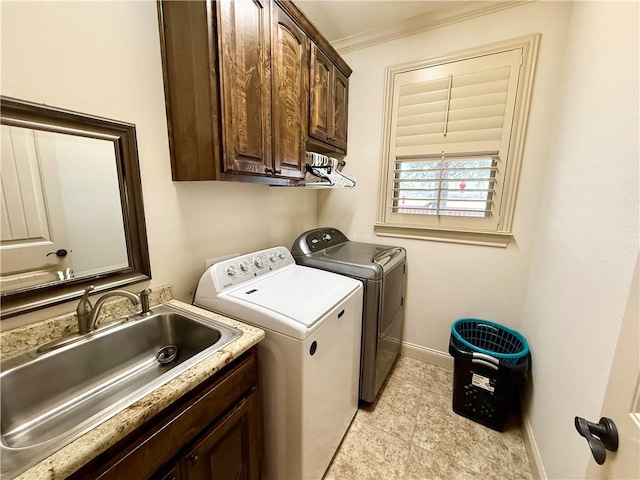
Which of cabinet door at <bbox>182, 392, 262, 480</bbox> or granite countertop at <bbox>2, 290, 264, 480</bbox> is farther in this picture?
cabinet door at <bbox>182, 392, 262, 480</bbox>

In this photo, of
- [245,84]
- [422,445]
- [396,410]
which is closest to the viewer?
[245,84]

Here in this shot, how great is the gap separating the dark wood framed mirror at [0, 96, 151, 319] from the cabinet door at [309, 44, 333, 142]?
3.46 feet

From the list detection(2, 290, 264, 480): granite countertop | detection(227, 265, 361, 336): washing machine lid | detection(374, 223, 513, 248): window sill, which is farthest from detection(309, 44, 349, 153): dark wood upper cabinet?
detection(2, 290, 264, 480): granite countertop

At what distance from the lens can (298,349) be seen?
1.02 meters

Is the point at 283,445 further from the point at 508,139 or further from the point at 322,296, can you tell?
the point at 508,139

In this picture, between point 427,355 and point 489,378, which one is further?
point 427,355

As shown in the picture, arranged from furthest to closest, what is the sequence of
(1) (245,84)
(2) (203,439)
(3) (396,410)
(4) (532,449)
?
(3) (396,410) → (4) (532,449) → (1) (245,84) → (2) (203,439)

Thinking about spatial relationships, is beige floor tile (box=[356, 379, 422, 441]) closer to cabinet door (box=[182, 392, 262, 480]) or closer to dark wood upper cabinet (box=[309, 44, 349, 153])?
cabinet door (box=[182, 392, 262, 480])

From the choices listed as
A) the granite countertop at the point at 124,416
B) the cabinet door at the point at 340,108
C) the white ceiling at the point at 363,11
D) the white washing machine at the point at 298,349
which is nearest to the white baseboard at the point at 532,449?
the white washing machine at the point at 298,349

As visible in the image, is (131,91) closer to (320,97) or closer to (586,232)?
(320,97)

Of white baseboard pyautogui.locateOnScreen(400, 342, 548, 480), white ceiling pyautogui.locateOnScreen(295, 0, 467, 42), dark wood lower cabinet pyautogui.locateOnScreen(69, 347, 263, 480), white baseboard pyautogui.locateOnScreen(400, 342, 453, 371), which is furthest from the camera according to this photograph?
white baseboard pyautogui.locateOnScreen(400, 342, 453, 371)

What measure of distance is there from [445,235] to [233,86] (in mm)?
1736

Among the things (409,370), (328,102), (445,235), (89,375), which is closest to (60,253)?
(89,375)

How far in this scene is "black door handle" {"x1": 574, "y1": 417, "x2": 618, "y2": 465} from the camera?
52cm
